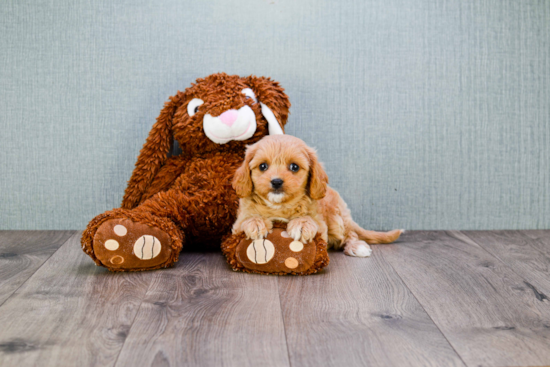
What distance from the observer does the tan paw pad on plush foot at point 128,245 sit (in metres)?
1.39

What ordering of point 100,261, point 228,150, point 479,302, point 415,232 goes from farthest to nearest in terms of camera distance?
1. point 415,232
2. point 228,150
3. point 100,261
4. point 479,302

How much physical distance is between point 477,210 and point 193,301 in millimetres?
1307

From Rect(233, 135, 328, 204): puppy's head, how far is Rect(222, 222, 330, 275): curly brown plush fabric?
12cm

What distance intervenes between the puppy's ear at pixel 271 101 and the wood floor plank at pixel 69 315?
626 millimetres

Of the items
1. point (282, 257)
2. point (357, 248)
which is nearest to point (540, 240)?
point (357, 248)

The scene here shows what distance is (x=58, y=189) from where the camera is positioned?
1.92 metres

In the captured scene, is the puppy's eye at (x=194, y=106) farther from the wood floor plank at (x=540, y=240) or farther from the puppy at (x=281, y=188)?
the wood floor plank at (x=540, y=240)

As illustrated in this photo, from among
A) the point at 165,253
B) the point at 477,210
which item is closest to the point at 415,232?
the point at 477,210

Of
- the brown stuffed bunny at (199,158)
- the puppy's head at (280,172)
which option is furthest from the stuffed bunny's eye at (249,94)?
the puppy's head at (280,172)

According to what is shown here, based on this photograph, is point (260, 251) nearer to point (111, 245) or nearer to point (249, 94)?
point (111, 245)

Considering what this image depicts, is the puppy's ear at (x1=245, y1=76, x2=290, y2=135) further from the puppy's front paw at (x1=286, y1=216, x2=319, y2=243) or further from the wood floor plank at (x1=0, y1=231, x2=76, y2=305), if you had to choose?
the wood floor plank at (x1=0, y1=231, x2=76, y2=305)

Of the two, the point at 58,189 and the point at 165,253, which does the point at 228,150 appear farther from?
the point at 58,189

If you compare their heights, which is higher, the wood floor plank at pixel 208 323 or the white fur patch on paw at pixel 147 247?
the white fur patch on paw at pixel 147 247

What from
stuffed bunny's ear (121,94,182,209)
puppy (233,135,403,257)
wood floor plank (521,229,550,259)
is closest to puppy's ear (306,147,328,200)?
puppy (233,135,403,257)
